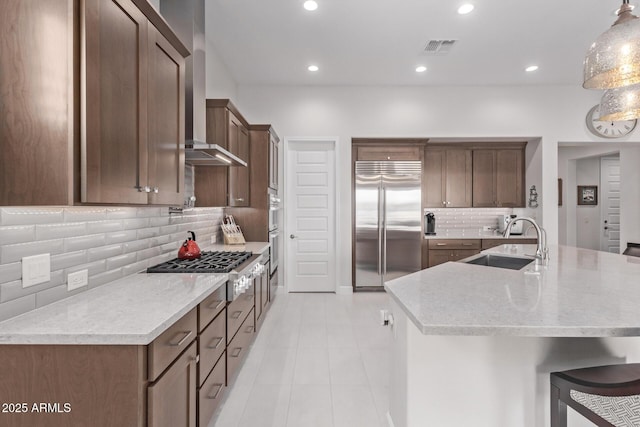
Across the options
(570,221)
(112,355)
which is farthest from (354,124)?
(570,221)

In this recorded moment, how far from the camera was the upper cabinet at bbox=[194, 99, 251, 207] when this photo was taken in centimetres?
325

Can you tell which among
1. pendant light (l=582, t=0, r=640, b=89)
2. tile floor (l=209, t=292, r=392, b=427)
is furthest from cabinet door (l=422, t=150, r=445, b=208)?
pendant light (l=582, t=0, r=640, b=89)

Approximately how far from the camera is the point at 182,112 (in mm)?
2100

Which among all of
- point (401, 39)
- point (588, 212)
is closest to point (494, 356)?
point (401, 39)

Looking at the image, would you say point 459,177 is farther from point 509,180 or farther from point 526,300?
point 526,300

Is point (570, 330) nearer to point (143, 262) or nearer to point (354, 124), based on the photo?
point (143, 262)

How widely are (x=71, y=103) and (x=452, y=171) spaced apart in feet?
17.4

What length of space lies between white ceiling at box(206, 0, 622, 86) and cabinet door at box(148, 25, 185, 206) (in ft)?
5.19

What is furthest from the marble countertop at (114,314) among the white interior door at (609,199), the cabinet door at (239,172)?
the white interior door at (609,199)

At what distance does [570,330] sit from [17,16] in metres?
2.17

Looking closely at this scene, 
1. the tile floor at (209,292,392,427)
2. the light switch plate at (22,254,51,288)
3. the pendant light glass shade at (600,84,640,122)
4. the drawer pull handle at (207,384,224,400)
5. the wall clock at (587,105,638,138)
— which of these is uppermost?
the wall clock at (587,105,638,138)

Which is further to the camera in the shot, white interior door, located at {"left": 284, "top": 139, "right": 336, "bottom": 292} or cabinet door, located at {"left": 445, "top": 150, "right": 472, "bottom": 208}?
cabinet door, located at {"left": 445, "top": 150, "right": 472, "bottom": 208}

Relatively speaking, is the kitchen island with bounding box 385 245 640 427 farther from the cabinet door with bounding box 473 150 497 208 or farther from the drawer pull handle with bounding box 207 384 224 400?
the cabinet door with bounding box 473 150 497 208

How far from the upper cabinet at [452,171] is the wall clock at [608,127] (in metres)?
1.77
